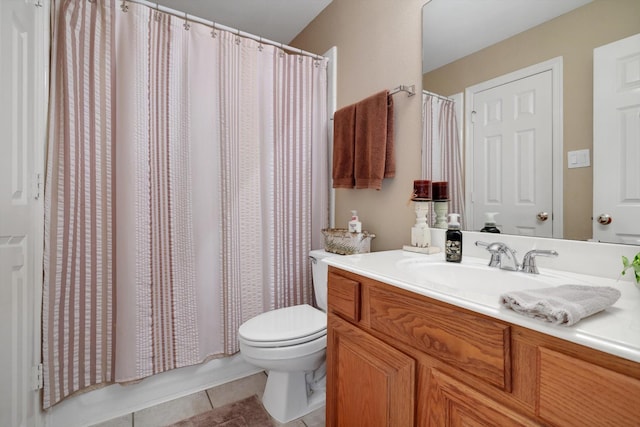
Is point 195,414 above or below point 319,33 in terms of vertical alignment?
below

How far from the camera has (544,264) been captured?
39.5 inches

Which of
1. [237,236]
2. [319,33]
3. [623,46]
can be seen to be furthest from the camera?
[319,33]

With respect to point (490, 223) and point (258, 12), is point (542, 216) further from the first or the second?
point (258, 12)

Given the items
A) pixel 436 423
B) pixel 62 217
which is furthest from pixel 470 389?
pixel 62 217

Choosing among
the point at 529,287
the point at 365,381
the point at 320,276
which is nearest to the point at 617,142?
the point at 529,287

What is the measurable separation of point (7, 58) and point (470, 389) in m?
1.64

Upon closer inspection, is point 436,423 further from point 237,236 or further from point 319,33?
point 319,33

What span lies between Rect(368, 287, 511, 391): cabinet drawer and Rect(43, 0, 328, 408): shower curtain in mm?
1094

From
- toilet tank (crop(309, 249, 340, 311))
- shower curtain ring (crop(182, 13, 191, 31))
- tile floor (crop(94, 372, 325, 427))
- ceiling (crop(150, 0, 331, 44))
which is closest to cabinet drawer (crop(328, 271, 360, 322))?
toilet tank (crop(309, 249, 340, 311))

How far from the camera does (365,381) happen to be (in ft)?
3.14

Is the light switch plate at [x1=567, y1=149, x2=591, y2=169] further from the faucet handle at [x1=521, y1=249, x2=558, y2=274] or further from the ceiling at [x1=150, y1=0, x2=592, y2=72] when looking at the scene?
the ceiling at [x1=150, y1=0, x2=592, y2=72]

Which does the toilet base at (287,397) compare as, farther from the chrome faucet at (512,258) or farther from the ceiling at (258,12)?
the ceiling at (258,12)

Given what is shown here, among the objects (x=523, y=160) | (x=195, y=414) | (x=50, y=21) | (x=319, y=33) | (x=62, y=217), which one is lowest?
(x=195, y=414)

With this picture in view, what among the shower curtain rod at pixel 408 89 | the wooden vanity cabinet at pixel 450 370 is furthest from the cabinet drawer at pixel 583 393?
the shower curtain rod at pixel 408 89
